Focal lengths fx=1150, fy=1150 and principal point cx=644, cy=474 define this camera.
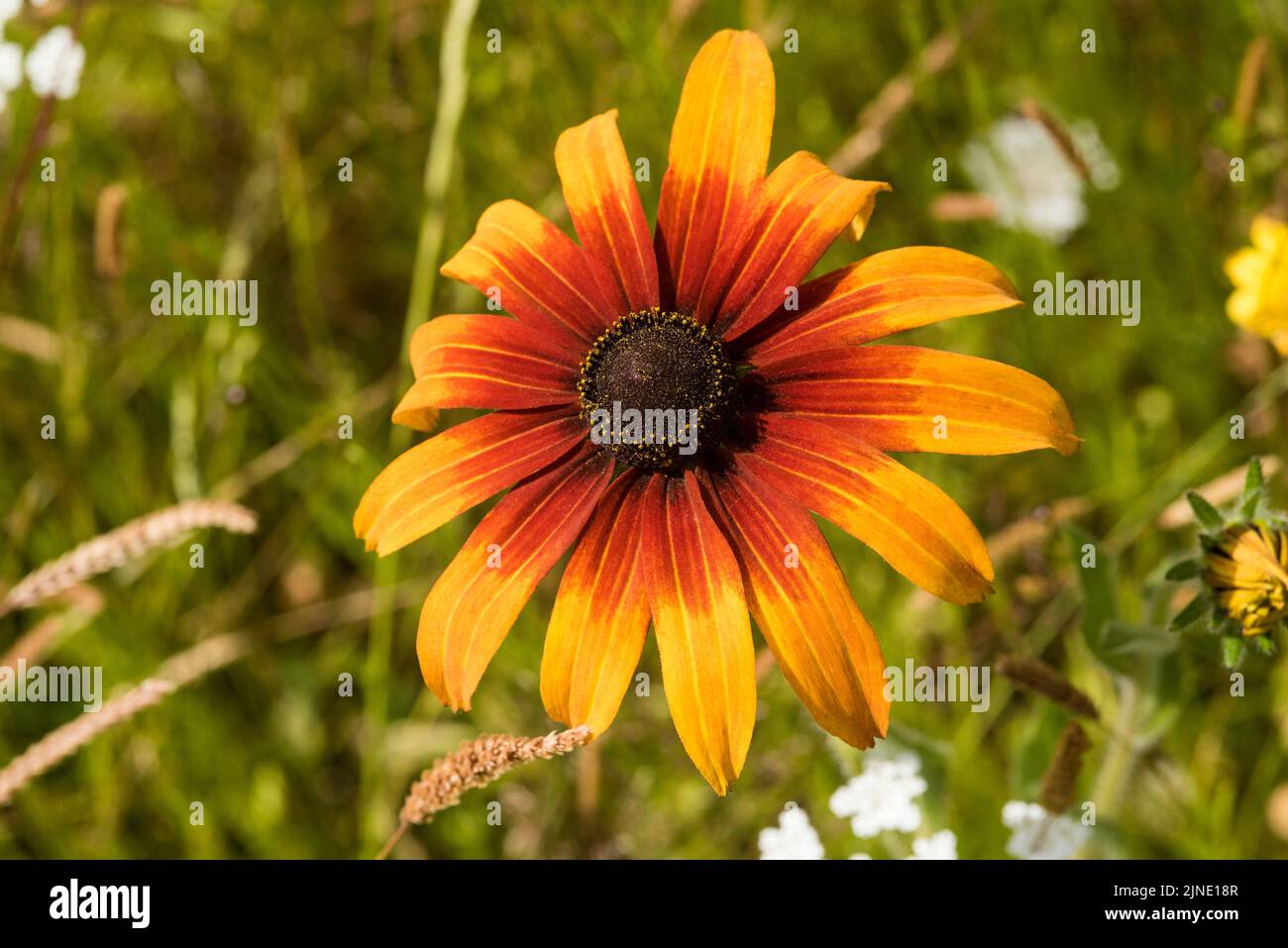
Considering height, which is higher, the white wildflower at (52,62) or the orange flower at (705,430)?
the white wildflower at (52,62)

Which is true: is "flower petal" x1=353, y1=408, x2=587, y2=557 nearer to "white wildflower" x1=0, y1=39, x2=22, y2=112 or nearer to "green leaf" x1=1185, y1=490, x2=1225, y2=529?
"green leaf" x1=1185, y1=490, x2=1225, y2=529

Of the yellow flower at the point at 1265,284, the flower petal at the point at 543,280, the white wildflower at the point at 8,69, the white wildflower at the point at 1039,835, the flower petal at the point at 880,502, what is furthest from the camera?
the white wildflower at the point at 8,69

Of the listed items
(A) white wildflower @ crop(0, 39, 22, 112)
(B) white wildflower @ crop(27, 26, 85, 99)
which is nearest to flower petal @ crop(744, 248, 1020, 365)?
(B) white wildflower @ crop(27, 26, 85, 99)

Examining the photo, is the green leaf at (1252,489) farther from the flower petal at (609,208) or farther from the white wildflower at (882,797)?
the flower petal at (609,208)

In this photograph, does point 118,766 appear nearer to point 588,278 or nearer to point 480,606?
point 480,606

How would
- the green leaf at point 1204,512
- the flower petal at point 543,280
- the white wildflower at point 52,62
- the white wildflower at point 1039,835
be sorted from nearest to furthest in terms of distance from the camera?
1. the green leaf at point 1204,512
2. the flower petal at point 543,280
3. the white wildflower at point 1039,835
4. the white wildflower at point 52,62

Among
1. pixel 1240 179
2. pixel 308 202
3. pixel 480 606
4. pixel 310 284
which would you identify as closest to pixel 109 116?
pixel 308 202

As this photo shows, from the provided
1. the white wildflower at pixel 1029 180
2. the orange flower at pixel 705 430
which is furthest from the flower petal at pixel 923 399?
the white wildflower at pixel 1029 180
